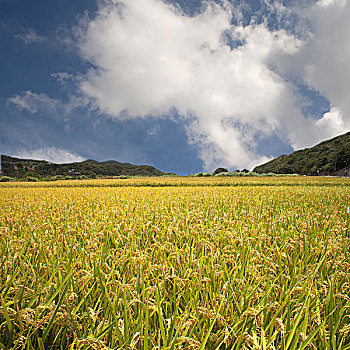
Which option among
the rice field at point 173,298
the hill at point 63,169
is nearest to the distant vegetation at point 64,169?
the hill at point 63,169

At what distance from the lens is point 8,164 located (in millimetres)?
93562

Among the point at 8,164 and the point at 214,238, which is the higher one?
the point at 8,164

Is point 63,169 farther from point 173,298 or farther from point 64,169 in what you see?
point 173,298

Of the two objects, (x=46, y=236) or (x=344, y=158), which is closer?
(x=46, y=236)

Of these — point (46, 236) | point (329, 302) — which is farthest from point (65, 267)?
point (329, 302)

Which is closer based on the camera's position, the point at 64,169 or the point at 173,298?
the point at 173,298

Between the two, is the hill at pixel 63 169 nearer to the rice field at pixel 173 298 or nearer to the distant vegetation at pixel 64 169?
the distant vegetation at pixel 64 169

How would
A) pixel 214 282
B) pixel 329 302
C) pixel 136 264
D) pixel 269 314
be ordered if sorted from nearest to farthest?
pixel 269 314, pixel 329 302, pixel 214 282, pixel 136 264

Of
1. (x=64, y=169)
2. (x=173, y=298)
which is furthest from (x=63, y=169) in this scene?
(x=173, y=298)

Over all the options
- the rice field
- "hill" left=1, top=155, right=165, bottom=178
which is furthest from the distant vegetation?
the rice field

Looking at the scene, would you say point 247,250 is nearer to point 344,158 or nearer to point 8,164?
point 344,158

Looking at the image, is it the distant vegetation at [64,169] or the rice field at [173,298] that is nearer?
the rice field at [173,298]

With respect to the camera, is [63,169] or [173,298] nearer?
[173,298]

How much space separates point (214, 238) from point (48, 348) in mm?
1955
